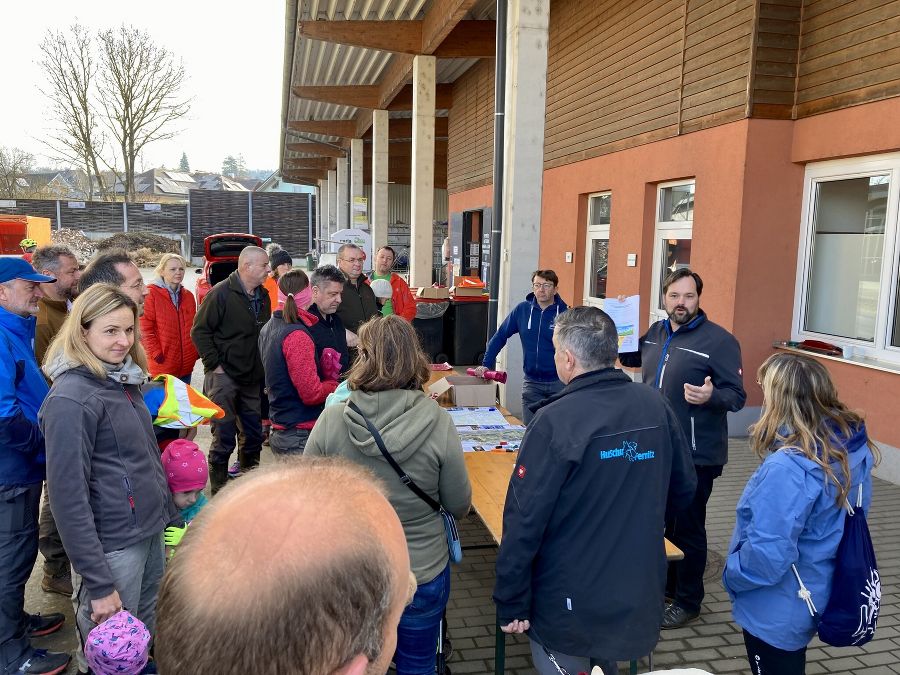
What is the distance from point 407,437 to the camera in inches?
98.8

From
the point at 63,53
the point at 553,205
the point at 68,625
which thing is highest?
the point at 63,53

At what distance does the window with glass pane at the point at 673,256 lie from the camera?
8648 millimetres

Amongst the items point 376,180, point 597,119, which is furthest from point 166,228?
point 597,119

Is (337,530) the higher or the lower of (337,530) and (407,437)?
the higher

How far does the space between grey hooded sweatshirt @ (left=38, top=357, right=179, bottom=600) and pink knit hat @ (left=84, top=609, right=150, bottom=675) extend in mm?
587

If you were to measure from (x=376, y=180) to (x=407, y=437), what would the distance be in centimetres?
1474

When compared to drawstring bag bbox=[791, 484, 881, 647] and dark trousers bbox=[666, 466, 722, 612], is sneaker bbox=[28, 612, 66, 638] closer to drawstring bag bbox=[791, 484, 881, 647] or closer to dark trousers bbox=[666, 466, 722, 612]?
dark trousers bbox=[666, 466, 722, 612]

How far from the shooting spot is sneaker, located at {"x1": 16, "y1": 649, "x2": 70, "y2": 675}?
318cm

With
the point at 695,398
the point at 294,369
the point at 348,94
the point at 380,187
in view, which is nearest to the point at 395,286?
the point at 294,369

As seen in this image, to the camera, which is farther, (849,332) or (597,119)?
(597,119)

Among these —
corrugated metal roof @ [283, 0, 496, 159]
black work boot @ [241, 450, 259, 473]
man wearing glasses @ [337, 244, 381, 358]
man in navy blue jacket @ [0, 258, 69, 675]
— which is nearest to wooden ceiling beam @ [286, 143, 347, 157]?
corrugated metal roof @ [283, 0, 496, 159]

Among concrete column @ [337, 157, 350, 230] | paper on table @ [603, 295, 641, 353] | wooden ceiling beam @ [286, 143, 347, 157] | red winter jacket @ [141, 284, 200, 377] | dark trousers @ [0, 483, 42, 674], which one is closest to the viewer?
dark trousers @ [0, 483, 42, 674]

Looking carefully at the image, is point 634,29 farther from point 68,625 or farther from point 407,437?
point 68,625

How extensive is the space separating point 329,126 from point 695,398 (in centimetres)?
2110
